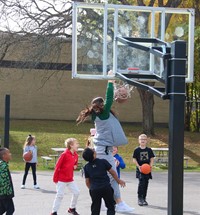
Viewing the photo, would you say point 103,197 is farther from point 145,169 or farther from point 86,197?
point 86,197

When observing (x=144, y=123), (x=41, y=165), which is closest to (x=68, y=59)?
(x=144, y=123)

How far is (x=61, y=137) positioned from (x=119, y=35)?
18936 mm

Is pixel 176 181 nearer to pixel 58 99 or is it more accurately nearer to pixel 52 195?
pixel 52 195

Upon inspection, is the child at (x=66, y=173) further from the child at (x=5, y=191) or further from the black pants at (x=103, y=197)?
the black pants at (x=103, y=197)

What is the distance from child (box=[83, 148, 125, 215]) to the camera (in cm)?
912

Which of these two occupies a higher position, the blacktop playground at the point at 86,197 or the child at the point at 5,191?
the child at the point at 5,191

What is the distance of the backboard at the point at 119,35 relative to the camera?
10539mm

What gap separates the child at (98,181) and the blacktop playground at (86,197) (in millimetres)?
2726

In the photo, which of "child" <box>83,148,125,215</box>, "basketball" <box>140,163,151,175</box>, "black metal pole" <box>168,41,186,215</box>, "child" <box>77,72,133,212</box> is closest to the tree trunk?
"basketball" <box>140,163,151,175</box>

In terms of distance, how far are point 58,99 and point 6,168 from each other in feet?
86.9

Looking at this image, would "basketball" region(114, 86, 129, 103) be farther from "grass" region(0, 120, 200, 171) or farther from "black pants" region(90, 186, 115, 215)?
"grass" region(0, 120, 200, 171)

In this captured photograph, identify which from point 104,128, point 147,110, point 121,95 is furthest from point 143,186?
point 147,110

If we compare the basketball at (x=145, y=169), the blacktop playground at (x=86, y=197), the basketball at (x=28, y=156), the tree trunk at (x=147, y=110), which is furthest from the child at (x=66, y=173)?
the tree trunk at (x=147, y=110)

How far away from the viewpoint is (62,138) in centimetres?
2895
